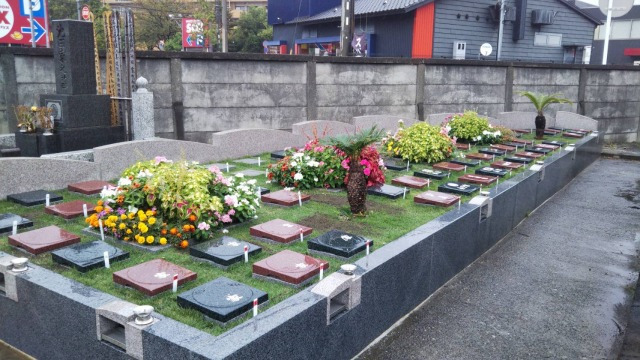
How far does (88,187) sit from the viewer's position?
8.56 metres

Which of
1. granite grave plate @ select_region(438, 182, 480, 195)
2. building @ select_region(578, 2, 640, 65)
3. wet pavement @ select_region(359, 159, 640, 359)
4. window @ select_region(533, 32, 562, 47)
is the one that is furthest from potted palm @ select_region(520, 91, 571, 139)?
building @ select_region(578, 2, 640, 65)

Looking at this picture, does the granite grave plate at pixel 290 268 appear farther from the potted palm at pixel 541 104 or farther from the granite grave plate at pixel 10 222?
the potted palm at pixel 541 104

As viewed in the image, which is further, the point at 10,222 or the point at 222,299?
the point at 10,222

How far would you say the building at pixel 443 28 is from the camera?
28.8 metres

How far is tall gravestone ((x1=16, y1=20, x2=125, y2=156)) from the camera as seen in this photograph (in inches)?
389

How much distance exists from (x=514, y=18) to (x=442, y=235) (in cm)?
2913

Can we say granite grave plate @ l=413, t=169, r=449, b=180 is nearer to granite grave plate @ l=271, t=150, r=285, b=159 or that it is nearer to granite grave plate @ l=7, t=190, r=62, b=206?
granite grave plate @ l=271, t=150, r=285, b=159

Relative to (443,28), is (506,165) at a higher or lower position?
lower

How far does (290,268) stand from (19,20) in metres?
21.5

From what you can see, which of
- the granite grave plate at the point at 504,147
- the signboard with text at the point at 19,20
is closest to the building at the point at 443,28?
the granite grave plate at the point at 504,147

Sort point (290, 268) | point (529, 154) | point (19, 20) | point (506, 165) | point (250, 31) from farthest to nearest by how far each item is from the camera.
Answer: point (250, 31), point (19, 20), point (529, 154), point (506, 165), point (290, 268)

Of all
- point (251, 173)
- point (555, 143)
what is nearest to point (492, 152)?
point (555, 143)

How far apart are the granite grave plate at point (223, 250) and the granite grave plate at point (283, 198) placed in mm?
1888

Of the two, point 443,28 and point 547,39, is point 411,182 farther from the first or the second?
point 547,39
